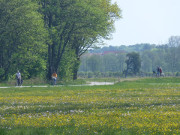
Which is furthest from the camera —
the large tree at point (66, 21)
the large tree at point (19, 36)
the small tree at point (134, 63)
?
the small tree at point (134, 63)

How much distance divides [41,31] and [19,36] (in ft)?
8.68

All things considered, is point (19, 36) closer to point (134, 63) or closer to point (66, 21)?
point (66, 21)

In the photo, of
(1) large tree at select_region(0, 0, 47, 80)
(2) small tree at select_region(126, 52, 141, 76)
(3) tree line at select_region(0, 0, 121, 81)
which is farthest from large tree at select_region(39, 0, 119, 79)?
(2) small tree at select_region(126, 52, 141, 76)

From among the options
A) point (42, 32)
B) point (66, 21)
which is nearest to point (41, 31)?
point (42, 32)

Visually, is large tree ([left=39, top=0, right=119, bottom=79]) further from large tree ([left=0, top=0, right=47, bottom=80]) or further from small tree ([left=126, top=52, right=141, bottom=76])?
small tree ([left=126, top=52, right=141, bottom=76])

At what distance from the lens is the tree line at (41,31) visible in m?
41.1

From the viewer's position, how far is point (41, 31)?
42.7 m

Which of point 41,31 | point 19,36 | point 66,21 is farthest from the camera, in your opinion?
point 66,21

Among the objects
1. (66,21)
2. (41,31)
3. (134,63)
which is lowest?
(134,63)

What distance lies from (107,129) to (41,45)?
3361 centimetres

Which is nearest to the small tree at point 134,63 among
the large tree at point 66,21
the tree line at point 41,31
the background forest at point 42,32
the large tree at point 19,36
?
the background forest at point 42,32

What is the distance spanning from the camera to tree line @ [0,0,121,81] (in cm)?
4109

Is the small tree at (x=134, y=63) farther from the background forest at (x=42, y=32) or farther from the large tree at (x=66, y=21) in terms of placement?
the large tree at (x=66, y=21)

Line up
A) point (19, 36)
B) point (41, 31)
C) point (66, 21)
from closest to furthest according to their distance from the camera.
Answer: point (19, 36) → point (41, 31) → point (66, 21)
